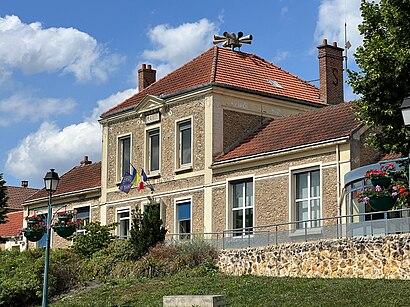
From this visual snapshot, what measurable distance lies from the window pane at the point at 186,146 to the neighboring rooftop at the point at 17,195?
117 feet

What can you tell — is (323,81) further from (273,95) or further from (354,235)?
(354,235)

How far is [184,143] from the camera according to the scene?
3656cm

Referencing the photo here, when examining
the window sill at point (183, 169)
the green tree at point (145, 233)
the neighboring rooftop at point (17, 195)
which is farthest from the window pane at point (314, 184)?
the neighboring rooftop at point (17, 195)

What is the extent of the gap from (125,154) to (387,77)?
20.5 m

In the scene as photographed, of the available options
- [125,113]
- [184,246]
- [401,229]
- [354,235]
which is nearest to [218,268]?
[184,246]

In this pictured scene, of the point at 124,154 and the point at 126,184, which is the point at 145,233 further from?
the point at 124,154

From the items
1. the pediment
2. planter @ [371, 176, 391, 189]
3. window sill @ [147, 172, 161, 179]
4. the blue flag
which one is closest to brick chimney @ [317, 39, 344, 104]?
the pediment

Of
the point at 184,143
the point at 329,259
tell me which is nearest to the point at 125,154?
the point at 184,143

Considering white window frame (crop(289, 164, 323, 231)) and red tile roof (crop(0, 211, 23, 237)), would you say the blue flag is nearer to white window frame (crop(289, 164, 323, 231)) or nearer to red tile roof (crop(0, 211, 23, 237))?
white window frame (crop(289, 164, 323, 231))

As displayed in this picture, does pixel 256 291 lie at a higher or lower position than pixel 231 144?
lower

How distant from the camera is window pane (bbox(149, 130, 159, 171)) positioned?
37.9 m

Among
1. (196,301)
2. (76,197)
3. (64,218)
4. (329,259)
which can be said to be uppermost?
(76,197)

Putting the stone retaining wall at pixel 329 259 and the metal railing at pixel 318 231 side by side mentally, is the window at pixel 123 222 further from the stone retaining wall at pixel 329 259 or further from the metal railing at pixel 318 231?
the stone retaining wall at pixel 329 259

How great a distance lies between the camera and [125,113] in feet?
130
